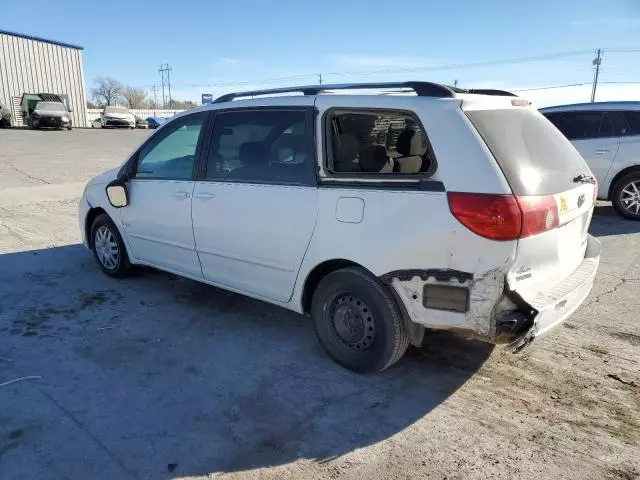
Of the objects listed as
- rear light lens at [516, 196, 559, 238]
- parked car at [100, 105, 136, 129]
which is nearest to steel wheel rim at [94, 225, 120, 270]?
rear light lens at [516, 196, 559, 238]

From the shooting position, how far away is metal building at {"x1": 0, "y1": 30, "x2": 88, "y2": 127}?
37.5 meters

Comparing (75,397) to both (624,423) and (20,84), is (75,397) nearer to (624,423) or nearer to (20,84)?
(624,423)

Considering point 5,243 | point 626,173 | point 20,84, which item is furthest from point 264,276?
point 20,84

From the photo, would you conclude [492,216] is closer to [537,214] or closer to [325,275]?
[537,214]

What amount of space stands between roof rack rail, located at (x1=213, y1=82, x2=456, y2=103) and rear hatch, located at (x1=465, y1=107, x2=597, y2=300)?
251 mm

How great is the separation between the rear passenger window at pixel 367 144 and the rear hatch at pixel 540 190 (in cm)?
51

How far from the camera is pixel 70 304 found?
4590mm

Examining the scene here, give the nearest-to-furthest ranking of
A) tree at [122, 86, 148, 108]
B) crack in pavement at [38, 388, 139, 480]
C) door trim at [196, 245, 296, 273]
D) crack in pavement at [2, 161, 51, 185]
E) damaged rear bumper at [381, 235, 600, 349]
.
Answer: crack in pavement at [38, 388, 139, 480] < damaged rear bumper at [381, 235, 600, 349] < door trim at [196, 245, 296, 273] < crack in pavement at [2, 161, 51, 185] < tree at [122, 86, 148, 108]

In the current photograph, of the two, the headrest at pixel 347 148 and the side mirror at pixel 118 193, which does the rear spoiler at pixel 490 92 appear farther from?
the side mirror at pixel 118 193

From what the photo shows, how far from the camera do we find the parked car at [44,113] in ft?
105

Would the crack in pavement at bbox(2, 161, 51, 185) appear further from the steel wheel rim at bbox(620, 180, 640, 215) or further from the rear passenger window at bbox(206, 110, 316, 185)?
the steel wheel rim at bbox(620, 180, 640, 215)

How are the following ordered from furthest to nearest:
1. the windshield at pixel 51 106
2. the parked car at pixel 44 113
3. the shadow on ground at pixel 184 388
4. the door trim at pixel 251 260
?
the windshield at pixel 51 106 < the parked car at pixel 44 113 < the door trim at pixel 251 260 < the shadow on ground at pixel 184 388

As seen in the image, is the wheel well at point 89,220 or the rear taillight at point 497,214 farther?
the wheel well at point 89,220

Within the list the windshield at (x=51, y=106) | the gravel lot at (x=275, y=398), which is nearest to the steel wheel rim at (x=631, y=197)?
the gravel lot at (x=275, y=398)
